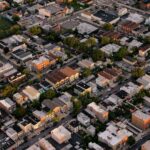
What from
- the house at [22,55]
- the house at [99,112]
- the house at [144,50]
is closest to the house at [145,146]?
the house at [99,112]

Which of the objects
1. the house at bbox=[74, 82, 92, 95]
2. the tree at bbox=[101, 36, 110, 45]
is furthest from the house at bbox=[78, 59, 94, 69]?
the tree at bbox=[101, 36, 110, 45]

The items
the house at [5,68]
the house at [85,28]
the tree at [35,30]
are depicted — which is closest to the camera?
the house at [5,68]

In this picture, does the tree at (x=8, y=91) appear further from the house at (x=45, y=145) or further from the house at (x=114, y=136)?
the house at (x=114, y=136)

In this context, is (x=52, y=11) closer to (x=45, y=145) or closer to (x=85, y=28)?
(x=85, y=28)

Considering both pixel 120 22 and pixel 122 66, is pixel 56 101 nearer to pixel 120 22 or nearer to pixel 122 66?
pixel 122 66

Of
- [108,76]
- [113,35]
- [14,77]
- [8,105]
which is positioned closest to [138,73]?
[108,76]

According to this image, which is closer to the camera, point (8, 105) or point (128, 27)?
point (8, 105)
